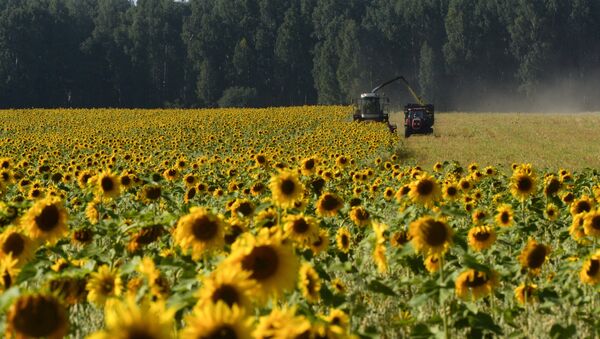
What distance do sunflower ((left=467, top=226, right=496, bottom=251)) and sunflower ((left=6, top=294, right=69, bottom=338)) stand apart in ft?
11.1

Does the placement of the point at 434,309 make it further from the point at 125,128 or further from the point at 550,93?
the point at 550,93

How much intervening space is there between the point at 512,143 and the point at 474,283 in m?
25.2

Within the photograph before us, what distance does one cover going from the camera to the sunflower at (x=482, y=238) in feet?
Answer: 16.9

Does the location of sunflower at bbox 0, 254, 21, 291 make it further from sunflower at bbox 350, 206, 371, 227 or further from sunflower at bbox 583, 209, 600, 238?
sunflower at bbox 583, 209, 600, 238

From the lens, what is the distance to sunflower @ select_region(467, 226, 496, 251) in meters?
5.15

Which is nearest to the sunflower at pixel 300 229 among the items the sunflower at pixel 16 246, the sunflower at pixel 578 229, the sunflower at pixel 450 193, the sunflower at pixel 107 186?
the sunflower at pixel 16 246

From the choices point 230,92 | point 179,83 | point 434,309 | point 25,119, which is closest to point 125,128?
point 25,119

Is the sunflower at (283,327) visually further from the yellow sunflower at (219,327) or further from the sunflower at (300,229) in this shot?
the sunflower at (300,229)

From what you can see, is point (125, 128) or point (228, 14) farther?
point (228, 14)

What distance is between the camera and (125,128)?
116 feet

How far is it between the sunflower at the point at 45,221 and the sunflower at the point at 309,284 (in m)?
1.69

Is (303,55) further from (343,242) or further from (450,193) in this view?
(343,242)

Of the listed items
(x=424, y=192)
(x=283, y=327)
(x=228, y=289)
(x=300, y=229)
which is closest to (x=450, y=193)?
(x=424, y=192)

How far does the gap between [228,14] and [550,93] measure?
1729 inches
